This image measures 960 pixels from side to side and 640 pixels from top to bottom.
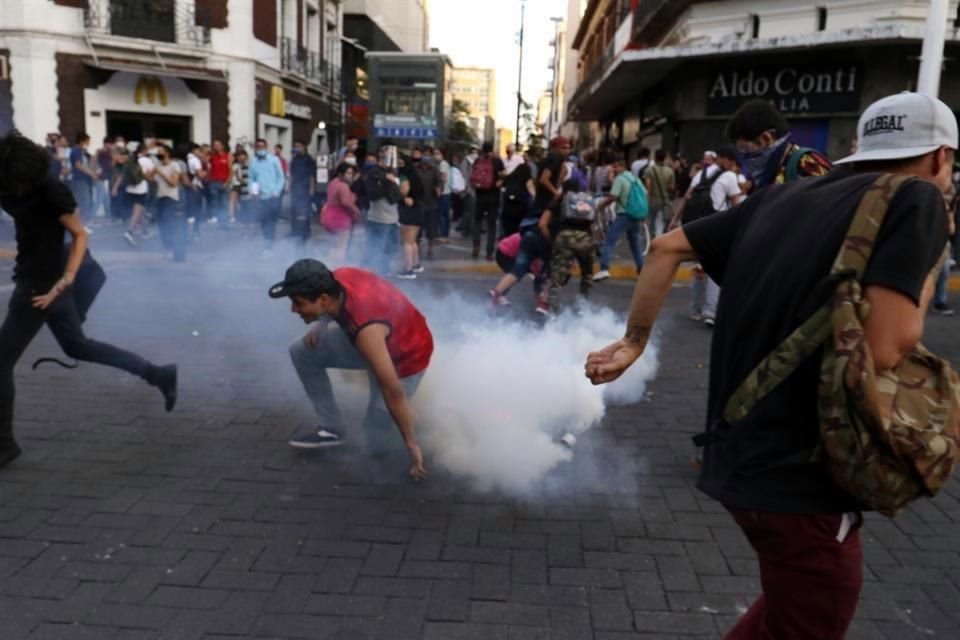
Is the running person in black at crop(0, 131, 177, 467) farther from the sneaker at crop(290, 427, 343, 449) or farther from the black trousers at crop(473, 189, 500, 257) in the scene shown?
the black trousers at crop(473, 189, 500, 257)

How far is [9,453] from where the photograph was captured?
3.99m

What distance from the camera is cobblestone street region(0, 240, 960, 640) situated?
274 cm

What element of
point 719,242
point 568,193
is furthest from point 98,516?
point 568,193

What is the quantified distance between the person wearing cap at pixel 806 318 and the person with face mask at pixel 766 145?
235cm

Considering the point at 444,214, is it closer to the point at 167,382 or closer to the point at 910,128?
the point at 167,382

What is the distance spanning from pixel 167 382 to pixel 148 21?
2242 centimetres

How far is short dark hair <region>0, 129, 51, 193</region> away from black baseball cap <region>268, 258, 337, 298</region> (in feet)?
4.34

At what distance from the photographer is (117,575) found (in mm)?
2984

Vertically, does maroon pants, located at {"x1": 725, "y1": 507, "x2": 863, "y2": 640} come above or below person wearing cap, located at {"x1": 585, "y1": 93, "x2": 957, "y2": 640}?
below

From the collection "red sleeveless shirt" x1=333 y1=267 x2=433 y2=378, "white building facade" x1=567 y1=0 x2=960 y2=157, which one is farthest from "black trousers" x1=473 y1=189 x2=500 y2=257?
"red sleeveless shirt" x1=333 y1=267 x2=433 y2=378

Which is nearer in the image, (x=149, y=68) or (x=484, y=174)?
(x=484, y=174)

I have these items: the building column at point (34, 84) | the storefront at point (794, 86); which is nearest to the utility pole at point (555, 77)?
the building column at point (34, 84)

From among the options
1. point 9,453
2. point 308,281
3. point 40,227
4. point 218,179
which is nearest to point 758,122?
point 308,281

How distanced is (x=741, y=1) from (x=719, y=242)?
17787mm
